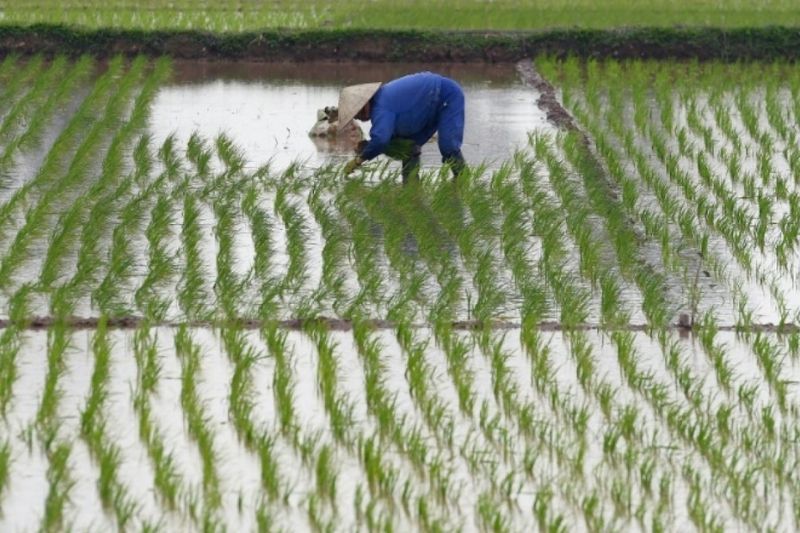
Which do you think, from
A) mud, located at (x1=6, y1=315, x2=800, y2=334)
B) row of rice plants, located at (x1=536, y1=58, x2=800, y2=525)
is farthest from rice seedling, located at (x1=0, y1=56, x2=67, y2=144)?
mud, located at (x1=6, y1=315, x2=800, y2=334)

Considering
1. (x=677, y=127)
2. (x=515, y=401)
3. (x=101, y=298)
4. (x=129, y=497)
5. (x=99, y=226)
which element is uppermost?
(x=677, y=127)

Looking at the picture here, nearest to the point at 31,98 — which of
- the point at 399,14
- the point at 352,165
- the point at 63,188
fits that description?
the point at 63,188

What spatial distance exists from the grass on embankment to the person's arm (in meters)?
5.80

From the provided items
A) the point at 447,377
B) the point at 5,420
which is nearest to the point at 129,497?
the point at 5,420

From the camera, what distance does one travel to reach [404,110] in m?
8.41

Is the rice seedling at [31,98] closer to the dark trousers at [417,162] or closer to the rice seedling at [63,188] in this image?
the rice seedling at [63,188]

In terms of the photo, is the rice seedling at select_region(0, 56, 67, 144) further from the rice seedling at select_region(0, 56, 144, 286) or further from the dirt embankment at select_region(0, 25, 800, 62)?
the dirt embankment at select_region(0, 25, 800, 62)

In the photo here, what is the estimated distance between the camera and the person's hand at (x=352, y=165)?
8.34m

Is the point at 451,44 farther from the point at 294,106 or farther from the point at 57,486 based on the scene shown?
the point at 57,486

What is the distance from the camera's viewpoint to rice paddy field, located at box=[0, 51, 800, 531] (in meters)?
4.29

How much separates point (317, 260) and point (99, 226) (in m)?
1.01

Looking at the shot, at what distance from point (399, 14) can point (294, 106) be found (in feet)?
13.4

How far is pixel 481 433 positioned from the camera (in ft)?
15.8

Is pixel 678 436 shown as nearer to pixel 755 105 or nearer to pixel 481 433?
pixel 481 433
